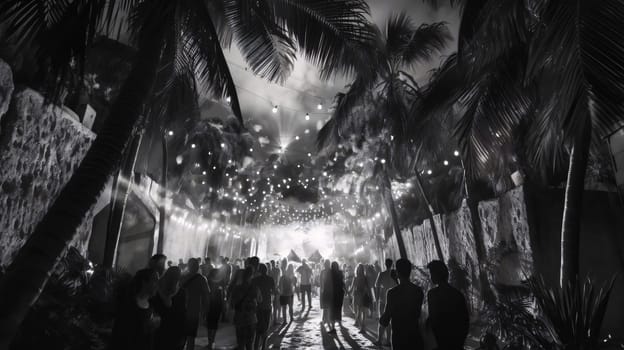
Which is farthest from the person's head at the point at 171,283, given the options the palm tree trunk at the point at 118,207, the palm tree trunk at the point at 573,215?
the palm tree trunk at the point at 573,215

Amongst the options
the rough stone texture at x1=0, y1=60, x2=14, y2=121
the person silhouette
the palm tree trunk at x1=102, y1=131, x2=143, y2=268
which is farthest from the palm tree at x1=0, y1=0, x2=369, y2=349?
the palm tree trunk at x1=102, y1=131, x2=143, y2=268

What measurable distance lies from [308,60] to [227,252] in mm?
31761

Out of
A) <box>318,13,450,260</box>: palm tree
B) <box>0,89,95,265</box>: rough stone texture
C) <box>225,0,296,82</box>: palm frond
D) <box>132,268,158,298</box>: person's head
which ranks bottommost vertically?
<box>132,268,158,298</box>: person's head

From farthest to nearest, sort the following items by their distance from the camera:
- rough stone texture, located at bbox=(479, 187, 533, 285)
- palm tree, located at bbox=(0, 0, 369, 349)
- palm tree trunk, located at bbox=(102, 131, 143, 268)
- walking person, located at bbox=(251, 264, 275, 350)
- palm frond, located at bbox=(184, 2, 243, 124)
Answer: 1. palm tree trunk, located at bbox=(102, 131, 143, 268)
2. rough stone texture, located at bbox=(479, 187, 533, 285)
3. walking person, located at bbox=(251, 264, 275, 350)
4. palm frond, located at bbox=(184, 2, 243, 124)
5. palm tree, located at bbox=(0, 0, 369, 349)

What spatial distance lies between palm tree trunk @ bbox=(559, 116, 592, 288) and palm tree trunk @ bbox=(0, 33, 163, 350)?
6.04m

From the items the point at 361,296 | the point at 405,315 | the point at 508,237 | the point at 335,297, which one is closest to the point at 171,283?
the point at 405,315

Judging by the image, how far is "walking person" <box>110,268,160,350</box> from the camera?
3.63 metres

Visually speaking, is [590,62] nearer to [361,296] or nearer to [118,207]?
[361,296]

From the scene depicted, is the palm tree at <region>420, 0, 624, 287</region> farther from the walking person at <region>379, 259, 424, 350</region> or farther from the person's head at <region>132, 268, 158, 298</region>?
the person's head at <region>132, 268, 158, 298</region>

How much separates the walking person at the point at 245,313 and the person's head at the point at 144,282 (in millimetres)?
2261

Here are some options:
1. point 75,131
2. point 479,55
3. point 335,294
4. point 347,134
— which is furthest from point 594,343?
point 347,134

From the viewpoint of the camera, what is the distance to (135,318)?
145 inches

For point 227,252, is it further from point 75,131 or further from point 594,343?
point 594,343

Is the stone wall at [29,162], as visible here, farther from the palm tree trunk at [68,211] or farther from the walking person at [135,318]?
the walking person at [135,318]
